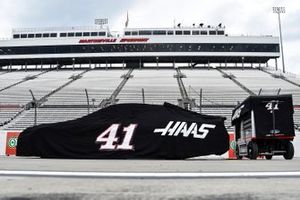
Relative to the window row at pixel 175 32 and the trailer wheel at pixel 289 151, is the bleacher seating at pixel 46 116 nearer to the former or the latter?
the trailer wheel at pixel 289 151

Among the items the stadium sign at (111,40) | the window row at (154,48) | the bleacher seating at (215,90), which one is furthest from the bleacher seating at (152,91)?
the stadium sign at (111,40)

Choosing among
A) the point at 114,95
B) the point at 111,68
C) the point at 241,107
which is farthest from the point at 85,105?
the point at 111,68

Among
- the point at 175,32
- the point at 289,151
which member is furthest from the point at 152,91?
the point at 175,32

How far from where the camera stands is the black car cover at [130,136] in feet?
37.9

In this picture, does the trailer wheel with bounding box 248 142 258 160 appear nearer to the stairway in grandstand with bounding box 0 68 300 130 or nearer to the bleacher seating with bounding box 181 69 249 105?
the stairway in grandstand with bounding box 0 68 300 130

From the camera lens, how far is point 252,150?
1274cm

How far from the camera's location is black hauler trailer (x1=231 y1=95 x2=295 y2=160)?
12.7 metres

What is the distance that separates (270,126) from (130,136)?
185 inches

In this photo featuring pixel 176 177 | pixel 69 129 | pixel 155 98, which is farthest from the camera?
pixel 155 98

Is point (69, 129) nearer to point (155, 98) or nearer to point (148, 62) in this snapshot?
point (155, 98)

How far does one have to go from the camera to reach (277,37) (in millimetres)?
58281

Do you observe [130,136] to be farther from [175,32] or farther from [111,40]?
[175,32]

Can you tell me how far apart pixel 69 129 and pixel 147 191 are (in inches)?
324

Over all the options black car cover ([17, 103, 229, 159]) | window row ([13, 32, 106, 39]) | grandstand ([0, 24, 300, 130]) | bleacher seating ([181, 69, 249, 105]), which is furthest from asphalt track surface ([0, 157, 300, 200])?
window row ([13, 32, 106, 39])
